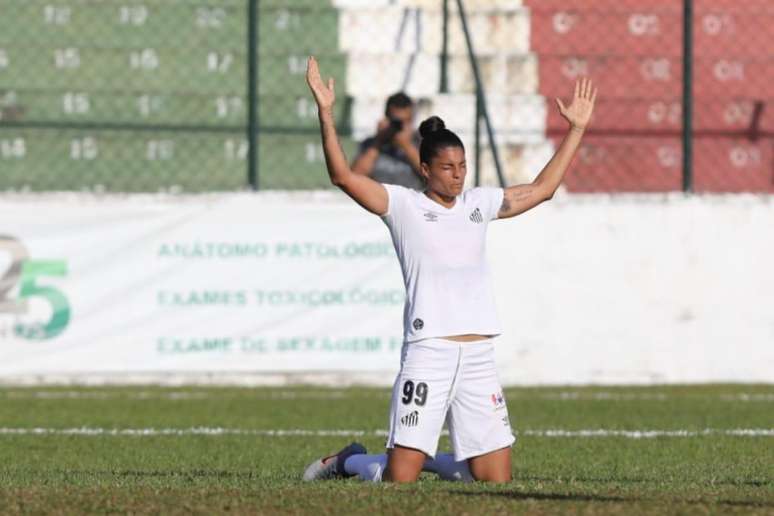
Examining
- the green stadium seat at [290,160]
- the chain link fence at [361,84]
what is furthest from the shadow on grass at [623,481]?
the green stadium seat at [290,160]

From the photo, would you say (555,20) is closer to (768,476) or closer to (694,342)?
(694,342)

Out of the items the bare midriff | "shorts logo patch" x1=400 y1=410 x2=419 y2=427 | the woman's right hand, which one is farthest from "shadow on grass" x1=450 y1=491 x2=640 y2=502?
the woman's right hand

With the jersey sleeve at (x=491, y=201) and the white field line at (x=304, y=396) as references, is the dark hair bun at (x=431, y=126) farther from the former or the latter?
the white field line at (x=304, y=396)

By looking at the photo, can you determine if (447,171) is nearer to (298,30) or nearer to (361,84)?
(361,84)

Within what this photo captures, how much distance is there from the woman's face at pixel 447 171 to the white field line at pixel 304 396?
630 cm

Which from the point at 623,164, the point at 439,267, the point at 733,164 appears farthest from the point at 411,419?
the point at 733,164

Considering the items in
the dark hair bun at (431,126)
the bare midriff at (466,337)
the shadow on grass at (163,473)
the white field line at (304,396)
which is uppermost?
the dark hair bun at (431,126)

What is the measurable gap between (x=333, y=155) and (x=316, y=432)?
4.26 m

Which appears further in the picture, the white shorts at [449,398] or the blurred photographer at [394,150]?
the blurred photographer at [394,150]

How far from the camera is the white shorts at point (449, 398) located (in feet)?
26.5

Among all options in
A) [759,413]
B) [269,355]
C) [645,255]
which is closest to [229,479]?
[759,413]

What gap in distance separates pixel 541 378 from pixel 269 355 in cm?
242

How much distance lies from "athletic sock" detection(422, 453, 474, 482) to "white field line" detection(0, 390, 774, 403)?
5.62 meters

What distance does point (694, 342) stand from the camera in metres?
15.6
